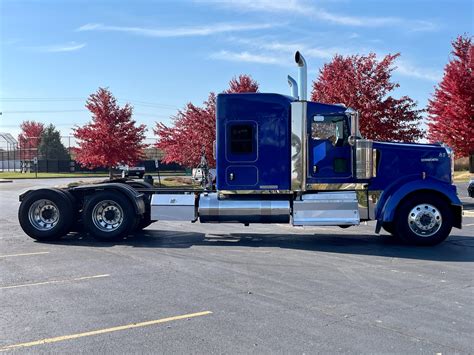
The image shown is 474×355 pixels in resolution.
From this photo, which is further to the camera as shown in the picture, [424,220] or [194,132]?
[194,132]

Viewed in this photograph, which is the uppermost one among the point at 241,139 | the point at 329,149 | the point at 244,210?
the point at 241,139

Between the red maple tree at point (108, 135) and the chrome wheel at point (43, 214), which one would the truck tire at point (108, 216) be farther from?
the red maple tree at point (108, 135)

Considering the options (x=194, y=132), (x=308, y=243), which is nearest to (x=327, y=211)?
(x=308, y=243)

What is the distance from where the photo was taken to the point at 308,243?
10.4 m

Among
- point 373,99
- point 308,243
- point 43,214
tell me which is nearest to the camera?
point 308,243

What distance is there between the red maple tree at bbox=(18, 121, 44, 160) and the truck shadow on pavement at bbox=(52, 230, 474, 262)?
6567 cm

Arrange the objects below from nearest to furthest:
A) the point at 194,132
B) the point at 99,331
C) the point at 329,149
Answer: the point at 99,331, the point at 329,149, the point at 194,132

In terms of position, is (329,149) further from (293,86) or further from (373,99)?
(373,99)

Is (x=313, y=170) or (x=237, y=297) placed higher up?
(x=313, y=170)

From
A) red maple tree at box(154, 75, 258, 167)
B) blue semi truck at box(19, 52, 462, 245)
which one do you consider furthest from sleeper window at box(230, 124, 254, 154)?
red maple tree at box(154, 75, 258, 167)

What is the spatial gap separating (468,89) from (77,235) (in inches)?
806

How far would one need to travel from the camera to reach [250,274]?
7434 mm

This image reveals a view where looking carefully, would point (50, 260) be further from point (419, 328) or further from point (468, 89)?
point (468, 89)

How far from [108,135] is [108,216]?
2182cm
